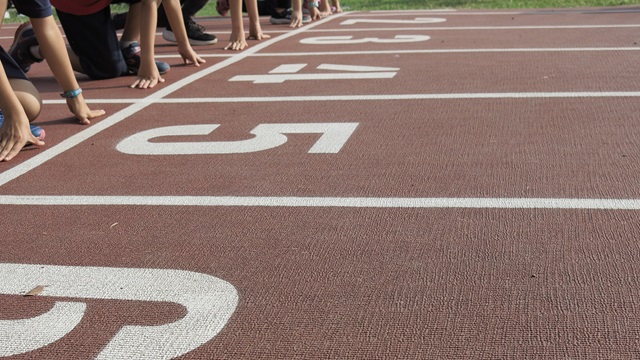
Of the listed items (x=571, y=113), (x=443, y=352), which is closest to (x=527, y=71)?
(x=571, y=113)

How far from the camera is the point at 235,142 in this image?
18.1ft

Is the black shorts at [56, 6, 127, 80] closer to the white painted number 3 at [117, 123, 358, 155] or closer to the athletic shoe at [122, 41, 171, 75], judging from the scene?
the athletic shoe at [122, 41, 171, 75]

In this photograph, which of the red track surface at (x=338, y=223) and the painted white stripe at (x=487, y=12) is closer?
the red track surface at (x=338, y=223)

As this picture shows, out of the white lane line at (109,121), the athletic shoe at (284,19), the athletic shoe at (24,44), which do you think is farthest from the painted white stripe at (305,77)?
the athletic shoe at (284,19)

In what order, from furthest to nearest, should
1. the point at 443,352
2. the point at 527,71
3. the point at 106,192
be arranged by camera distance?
the point at 527,71 → the point at 106,192 → the point at 443,352

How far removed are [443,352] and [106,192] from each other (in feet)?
7.80

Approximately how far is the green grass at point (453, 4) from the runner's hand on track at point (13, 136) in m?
9.35

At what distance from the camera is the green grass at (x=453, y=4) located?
13.3 metres

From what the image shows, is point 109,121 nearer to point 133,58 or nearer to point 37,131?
point 37,131

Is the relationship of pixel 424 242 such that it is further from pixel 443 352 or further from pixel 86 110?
pixel 86 110

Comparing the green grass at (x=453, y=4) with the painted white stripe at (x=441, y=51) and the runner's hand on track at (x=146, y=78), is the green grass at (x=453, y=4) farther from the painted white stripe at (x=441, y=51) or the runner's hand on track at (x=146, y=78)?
the runner's hand on track at (x=146, y=78)

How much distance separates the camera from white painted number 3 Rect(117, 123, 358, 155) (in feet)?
17.6

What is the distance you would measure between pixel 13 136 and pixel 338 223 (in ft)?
7.87

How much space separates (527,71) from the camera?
295 inches
